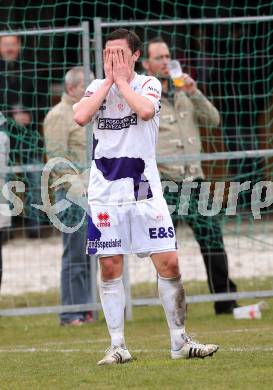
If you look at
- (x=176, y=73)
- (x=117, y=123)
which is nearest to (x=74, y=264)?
(x=176, y=73)

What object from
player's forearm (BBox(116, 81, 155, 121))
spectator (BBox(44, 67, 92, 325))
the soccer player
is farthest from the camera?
spectator (BBox(44, 67, 92, 325))

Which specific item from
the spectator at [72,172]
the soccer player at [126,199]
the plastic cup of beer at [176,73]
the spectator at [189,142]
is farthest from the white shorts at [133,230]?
the plastic cup of beer at [176,73]

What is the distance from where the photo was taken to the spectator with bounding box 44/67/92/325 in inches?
474

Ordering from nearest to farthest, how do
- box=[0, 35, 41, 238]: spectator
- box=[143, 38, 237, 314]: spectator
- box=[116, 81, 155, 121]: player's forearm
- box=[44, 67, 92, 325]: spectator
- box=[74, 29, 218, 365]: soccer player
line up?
1. box=[116, 81, 155, 121]: player's forearm
2. box=[74, 29, 218, 365]: soccer player
3. box=[44, 67, 92, 325]: spectator
4. box=[143, 38, 237, 314]: spectator
5. box=[0, 35, 41, 238]: spectator

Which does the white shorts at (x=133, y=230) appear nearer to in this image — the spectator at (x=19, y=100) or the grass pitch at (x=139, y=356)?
the grass pitch at (x=139, y=356)

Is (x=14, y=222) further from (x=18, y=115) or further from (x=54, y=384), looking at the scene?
(x=54, y=384)

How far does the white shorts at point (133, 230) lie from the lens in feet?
26.7

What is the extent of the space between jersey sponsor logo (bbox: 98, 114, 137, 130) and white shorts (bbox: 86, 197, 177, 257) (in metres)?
0.52

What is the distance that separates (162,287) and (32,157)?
181 inches

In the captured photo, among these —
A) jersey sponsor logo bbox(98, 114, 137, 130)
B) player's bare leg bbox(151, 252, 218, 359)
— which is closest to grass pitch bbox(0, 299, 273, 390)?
player's bare leg bbox(151, 252, 218, 359)

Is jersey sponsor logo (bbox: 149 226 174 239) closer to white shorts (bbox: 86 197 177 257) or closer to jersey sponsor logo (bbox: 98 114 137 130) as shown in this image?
white shorts (bbox: 86 197 177 257)

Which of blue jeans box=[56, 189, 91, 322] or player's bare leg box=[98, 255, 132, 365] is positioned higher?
player's bare leg box=[98, 255, 132, 365]

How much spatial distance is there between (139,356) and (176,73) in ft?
13.9

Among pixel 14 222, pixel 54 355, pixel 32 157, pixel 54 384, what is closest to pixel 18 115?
pixel 32 157
